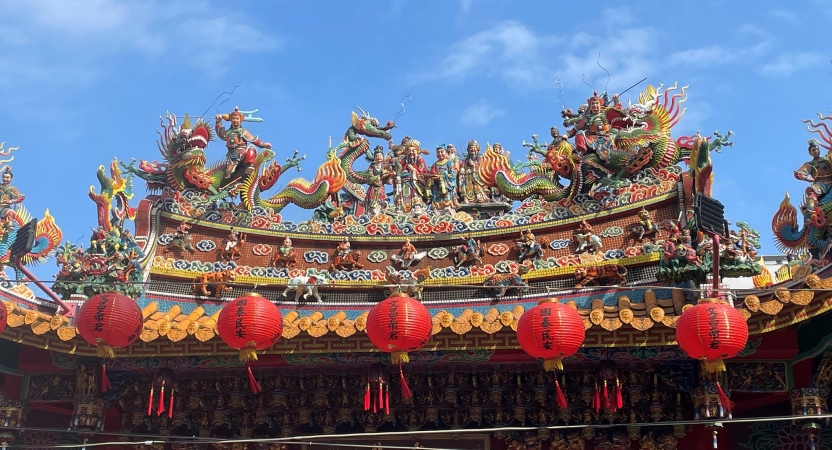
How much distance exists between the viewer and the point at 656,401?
912 centimetres

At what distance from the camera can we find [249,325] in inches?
330

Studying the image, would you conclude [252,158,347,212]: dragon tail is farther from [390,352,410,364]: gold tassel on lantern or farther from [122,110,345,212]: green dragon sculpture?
[390,352,410,364]: gold tassel on lantern

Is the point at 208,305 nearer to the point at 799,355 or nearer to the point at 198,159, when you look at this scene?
the point at 198,159

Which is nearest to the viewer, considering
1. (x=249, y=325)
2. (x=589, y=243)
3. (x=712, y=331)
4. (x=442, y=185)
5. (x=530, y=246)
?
(x=712, y=331)

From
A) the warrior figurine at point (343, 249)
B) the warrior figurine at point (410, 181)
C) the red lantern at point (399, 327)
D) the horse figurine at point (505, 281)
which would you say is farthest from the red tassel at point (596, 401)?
the warrior figurine at point (410, 181)

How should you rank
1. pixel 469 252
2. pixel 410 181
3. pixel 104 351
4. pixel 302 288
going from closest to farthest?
1. pixel 104 351
2. pixel 302 288
3. pixel 469 252
4. pixel 410 181

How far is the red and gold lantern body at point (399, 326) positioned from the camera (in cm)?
826

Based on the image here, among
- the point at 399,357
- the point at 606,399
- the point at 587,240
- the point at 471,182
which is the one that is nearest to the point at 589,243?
the point at 587,240

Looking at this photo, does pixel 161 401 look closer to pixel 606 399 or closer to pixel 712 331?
pixel 606 399

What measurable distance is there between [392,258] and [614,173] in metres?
3.02

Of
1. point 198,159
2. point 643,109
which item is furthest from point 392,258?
point 643,109

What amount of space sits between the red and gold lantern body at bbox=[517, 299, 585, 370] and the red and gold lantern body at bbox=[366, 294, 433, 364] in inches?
36.8

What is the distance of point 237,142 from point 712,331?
272 inches

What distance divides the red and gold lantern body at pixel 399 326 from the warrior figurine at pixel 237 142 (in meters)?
4.20
